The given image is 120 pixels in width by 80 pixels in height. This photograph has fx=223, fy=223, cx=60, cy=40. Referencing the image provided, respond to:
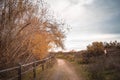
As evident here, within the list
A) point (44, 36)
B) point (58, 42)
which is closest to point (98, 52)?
point (58, 42)

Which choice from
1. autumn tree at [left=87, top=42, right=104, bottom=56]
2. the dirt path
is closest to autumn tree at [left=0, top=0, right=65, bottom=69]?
the dirt path

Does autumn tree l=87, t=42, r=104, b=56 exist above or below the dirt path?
→ above

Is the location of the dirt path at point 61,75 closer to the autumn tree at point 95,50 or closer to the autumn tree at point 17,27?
the autumn tree at point 17,27

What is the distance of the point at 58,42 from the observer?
2770 centimetres

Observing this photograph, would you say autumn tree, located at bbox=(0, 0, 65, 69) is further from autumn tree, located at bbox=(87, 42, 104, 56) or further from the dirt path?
autumn tree, located at bbox=(87, 42, 104, 56)

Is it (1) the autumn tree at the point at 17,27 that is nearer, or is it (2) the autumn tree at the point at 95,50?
(1) the autumn tree at the point at 17,27

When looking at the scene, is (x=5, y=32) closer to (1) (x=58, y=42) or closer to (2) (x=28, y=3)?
(2) (x=28, y=3)

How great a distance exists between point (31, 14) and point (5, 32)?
3.25 metres

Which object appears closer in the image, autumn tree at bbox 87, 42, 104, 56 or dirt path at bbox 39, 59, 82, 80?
dirt path at bbox 39, 59, 82, 80

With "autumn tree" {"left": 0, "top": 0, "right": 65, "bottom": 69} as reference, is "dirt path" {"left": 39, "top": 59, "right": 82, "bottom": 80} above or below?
below

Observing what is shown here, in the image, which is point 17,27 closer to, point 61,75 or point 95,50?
point 61,75

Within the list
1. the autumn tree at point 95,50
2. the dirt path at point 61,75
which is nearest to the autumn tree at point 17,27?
the dirt path at point 61,75

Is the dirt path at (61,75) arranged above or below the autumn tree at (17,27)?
→ below

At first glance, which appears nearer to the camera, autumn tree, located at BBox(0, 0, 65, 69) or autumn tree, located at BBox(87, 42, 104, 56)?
autumn tree, located at BBox(0, 0, 65, 69)
